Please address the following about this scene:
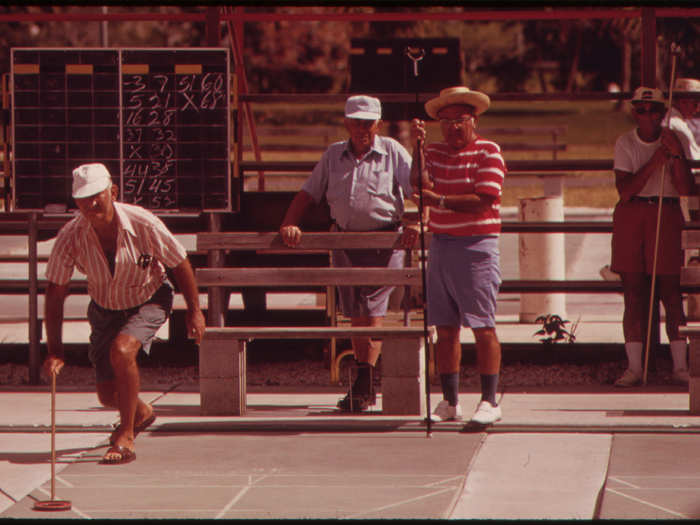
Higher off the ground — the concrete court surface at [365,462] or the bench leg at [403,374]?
the bench leg at [403,374]

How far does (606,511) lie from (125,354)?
2.75 m

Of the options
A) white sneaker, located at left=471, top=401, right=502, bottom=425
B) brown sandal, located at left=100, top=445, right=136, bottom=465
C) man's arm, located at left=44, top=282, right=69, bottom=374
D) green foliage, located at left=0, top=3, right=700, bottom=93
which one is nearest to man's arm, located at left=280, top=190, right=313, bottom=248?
white sneaker, located at left=471, top=401, right=502, bottom=425

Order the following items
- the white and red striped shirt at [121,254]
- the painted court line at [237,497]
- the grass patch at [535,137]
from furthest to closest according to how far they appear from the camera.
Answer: the grass patch at [535,137] → the white and red striped shirt at [121,254] → the painted court line at [237,497]

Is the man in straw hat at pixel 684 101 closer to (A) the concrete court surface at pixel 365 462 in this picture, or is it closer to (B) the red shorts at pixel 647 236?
(B) the red shorts at pixel 647 236

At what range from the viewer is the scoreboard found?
426 inches

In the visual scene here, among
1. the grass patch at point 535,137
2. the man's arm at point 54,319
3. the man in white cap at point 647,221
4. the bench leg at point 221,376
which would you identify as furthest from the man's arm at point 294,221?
the grass patch at point 535,137

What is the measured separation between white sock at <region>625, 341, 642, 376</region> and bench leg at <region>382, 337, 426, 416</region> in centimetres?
183

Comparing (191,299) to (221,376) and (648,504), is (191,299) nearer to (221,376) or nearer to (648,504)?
(221,376)

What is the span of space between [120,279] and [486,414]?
2192 mm

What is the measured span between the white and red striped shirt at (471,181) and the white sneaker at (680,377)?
218 cm

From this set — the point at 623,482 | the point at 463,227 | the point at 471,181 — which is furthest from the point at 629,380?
the point at 623,482

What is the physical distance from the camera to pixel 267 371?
11289 mm

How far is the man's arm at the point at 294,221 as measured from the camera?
31.0ft

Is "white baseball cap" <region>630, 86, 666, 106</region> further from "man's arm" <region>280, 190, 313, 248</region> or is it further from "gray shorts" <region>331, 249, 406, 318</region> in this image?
"man's arm" <region>280, 190, 313, 248</region>
